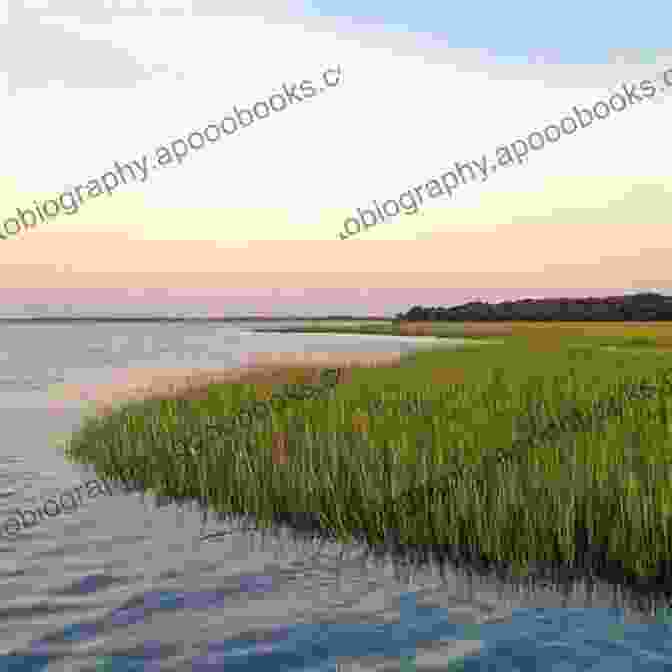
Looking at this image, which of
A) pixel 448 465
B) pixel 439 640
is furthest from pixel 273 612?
pixel 448 465

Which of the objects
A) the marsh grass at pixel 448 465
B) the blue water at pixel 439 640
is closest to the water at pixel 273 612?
the blue water at pixel 439 640

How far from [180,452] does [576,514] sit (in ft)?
26.4

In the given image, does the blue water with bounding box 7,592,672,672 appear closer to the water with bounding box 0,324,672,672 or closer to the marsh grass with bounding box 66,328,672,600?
the water with bounding box 0,324,672,672

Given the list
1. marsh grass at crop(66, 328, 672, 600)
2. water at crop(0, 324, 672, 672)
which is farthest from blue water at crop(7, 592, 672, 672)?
marsh grass at crop(66, 328, 672, 600)

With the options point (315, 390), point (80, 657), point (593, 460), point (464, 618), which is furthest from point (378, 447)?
point (315, 390)

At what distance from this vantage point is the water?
7.52 metres

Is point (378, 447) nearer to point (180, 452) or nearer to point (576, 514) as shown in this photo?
point (576, 514)

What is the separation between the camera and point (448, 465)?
11.4 meters

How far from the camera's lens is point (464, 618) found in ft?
27.5

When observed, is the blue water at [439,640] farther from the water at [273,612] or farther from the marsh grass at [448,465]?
the marsh grass at [448,465]

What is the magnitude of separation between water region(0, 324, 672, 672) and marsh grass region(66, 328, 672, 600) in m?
0.51

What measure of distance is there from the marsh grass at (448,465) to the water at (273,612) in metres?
0.51

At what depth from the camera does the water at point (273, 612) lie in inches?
296

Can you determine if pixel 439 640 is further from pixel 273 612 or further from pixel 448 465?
pixel 448 465
